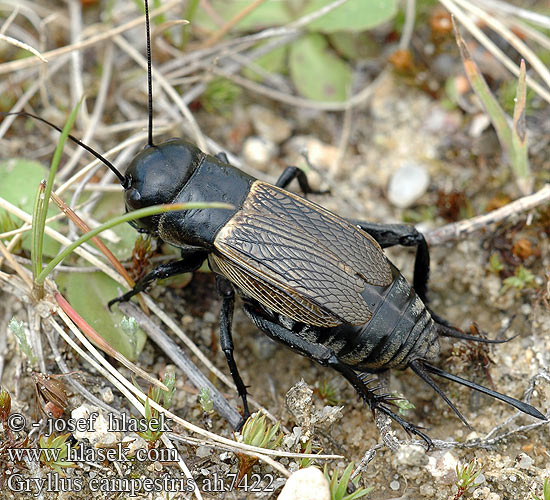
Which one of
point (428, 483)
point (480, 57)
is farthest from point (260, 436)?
point (480, 57)

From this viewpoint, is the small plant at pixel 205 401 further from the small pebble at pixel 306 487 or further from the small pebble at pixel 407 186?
the small pebble at pixel 407 186

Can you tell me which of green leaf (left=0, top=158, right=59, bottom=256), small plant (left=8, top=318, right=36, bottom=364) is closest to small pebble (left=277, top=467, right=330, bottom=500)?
small plant (left=8, top=318, right=36, bottom=364)

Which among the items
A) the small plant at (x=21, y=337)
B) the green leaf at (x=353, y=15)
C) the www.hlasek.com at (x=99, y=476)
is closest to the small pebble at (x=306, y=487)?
the www.hlasek.com at (x=99, y=476)

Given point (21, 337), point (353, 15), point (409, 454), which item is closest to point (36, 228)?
point (21, 337)

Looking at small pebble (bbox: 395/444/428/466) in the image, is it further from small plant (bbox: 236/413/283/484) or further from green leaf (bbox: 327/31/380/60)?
green leaf (bbox: 327/31/380/60)

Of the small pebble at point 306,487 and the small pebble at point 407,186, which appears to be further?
the small pebble at point 407,186

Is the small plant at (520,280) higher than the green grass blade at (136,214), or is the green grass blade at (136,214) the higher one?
the green grass blade at (136,214)

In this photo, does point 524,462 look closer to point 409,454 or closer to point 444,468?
point 444,468

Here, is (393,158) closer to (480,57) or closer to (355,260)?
(480,57)
